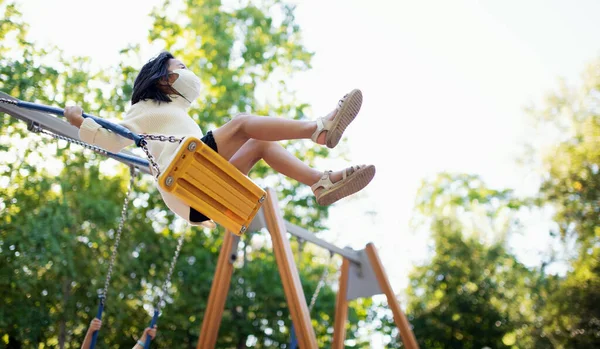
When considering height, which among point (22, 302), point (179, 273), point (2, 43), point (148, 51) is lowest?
point (22, 302)

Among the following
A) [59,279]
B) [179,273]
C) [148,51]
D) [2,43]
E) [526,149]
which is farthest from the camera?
[526,149]

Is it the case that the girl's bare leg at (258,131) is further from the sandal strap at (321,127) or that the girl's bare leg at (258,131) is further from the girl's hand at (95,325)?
the girl's hand at (95,325)

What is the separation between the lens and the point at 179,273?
11469 millimetres

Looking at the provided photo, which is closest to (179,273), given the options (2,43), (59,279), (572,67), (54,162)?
(59,279)

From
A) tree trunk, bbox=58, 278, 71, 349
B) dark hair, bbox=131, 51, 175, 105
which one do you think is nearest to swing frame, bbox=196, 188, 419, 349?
dark hair, bbox=131, 51, 175, 105

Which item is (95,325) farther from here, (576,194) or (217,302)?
(576,194)

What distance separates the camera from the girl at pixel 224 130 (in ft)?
9.23

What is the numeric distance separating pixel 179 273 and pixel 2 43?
4.84 metres

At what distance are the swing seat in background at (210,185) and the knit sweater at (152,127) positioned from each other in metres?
0.29

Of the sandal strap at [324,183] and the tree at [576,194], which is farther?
the tree at [576,194]

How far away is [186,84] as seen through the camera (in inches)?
124

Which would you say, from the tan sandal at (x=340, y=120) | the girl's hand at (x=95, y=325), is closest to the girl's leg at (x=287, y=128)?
the tan sandal at (x=340, y=120)

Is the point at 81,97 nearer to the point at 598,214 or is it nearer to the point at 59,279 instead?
the point at 59,279

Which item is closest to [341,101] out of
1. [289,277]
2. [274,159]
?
[274,159]
